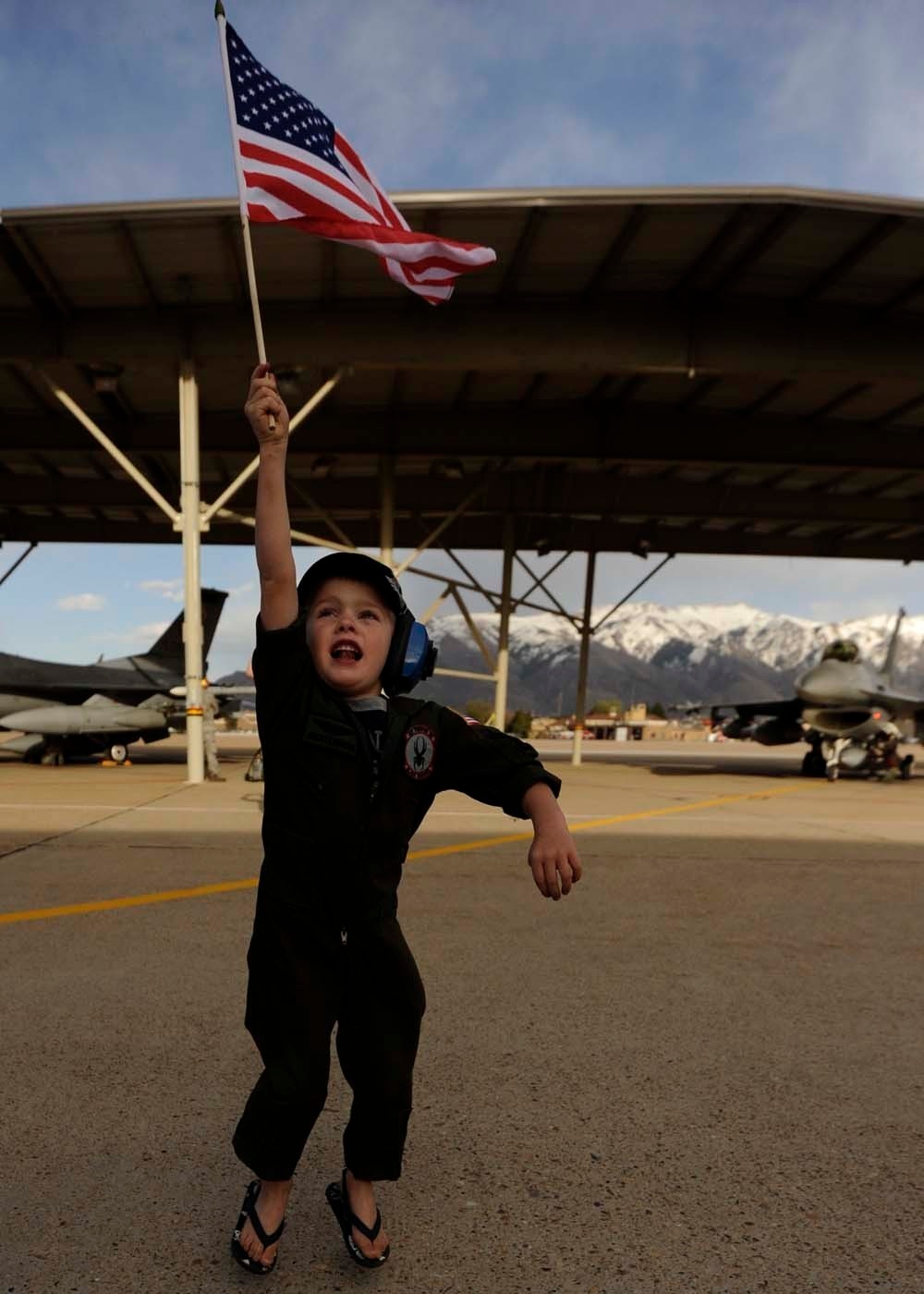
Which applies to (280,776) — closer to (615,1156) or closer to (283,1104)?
(283,1104)

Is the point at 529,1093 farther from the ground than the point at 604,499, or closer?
closer

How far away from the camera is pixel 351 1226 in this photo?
6.28ft

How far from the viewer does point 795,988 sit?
3.84 metres

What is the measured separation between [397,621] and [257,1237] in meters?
1.41

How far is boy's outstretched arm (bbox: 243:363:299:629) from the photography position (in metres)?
2.11

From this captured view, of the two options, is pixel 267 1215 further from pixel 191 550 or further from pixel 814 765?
pixel 814 765

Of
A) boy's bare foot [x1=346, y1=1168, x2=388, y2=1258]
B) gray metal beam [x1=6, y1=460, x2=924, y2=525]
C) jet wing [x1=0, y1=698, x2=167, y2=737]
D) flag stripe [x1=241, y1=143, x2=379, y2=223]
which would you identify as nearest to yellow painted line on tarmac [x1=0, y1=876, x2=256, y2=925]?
boy's bare foot [x1=346, y1=1168, x2=388, y2=1258]

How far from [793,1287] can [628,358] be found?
1326 centimetres

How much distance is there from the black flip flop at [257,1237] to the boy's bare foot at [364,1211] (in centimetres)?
16

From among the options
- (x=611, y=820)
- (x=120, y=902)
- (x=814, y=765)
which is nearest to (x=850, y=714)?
(x=814, y=765)

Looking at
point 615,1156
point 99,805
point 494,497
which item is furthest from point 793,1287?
point 494,497

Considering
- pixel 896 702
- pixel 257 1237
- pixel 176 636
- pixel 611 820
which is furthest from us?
pixel 176 636

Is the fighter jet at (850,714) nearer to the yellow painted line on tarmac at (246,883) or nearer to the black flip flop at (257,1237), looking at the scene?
the yellow painted line on tarmac at (246,883)

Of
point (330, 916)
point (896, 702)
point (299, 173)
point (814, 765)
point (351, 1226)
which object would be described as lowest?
point (814, 765)
